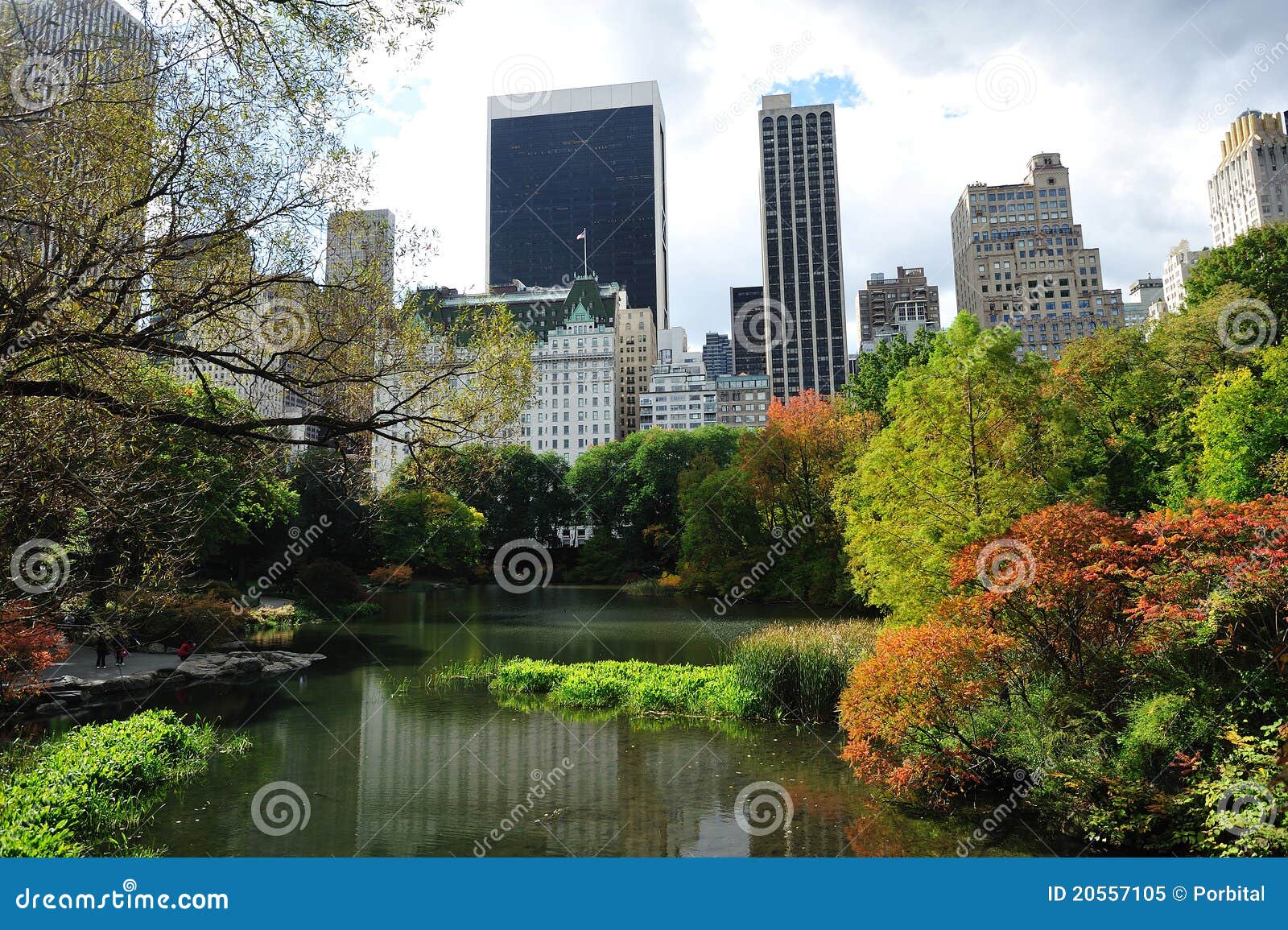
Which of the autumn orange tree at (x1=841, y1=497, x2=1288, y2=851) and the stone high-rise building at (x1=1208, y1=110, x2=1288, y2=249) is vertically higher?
the stone high-rise building at (x1=1208, y1=110, x2=1288, y2=249)

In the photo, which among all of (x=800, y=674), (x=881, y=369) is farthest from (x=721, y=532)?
(x=800, y=674)

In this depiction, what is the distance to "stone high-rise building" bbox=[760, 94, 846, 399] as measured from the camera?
396 feet

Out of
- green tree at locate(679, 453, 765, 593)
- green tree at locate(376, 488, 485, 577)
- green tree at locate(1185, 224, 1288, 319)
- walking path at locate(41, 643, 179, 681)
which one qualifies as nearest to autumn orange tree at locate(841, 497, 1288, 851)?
walking path at locate(41, 643, 179, 681)

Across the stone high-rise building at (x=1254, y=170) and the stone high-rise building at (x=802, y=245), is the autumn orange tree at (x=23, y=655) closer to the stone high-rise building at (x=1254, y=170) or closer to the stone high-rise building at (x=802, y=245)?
the stone high-rise building at (x=1254, y=170)

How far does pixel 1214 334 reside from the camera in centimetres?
→ 1958

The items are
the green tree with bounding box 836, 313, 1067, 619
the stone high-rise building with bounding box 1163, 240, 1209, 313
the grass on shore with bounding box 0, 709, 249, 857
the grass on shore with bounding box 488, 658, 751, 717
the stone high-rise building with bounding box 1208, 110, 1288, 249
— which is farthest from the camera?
the stone high-rise building with bounding box 1163, 240, 1209, 313

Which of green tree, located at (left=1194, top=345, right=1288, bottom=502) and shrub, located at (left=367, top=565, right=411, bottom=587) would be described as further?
shrub, located at (left=367, top=565, right=411, bottom=587)

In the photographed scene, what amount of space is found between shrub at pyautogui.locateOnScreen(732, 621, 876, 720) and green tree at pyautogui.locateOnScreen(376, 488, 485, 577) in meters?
24.5

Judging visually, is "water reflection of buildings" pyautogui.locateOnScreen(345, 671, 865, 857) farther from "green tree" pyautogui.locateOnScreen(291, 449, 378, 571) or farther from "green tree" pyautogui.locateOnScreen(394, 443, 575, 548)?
"green tree" pyautogui.locateOnScreen(394, 443, 575, 548)

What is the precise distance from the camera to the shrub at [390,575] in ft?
128

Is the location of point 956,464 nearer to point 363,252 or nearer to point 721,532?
point 363,252

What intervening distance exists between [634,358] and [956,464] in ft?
338

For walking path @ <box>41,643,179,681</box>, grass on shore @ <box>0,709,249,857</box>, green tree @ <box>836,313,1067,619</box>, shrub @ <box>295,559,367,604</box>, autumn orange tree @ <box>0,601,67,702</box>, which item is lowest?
grass on shore @ <box>0,709,249,857</box>

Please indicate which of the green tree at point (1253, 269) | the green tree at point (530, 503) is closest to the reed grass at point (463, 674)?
the green tree at point (1253, 269)
